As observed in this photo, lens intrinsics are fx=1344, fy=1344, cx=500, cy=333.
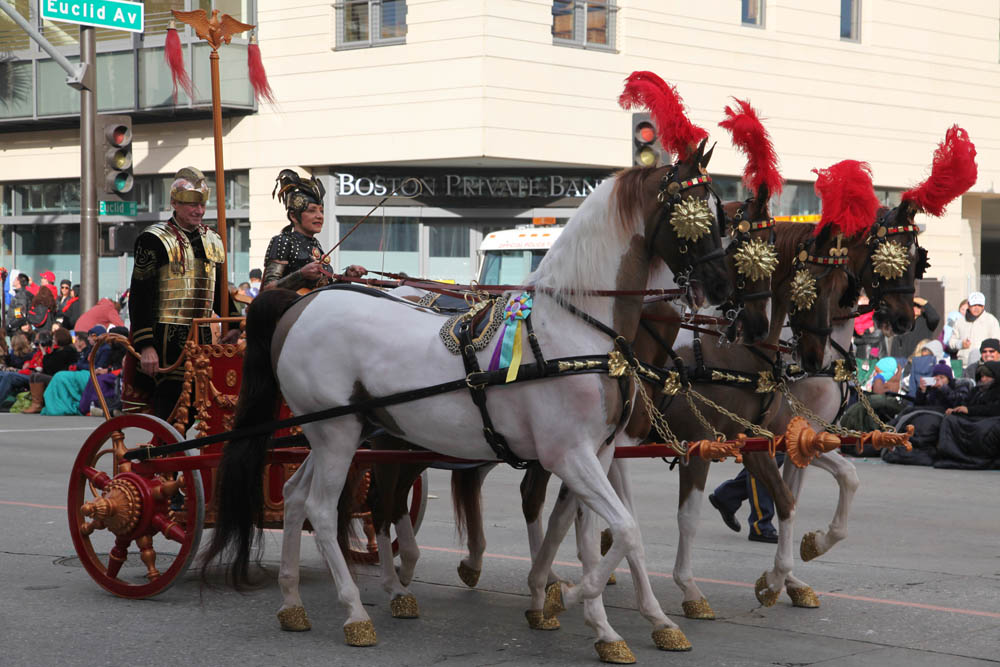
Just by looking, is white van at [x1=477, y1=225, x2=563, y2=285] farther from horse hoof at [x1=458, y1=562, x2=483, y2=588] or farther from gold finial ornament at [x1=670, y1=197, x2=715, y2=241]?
gold finial ornament at [x1=670, y1=197, x2=715, y2=241]

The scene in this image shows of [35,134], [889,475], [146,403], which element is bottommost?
[889,475]

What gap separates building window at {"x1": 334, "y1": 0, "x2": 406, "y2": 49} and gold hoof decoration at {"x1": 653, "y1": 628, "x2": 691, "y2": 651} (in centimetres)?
2029

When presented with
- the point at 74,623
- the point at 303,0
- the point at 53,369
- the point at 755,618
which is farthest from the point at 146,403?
the point at 303,0

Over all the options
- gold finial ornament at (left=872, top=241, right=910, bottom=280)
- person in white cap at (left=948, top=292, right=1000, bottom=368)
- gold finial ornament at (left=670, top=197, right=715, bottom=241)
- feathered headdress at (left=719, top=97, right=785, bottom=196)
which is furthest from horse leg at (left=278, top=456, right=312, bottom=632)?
person in white cap at (left=948, top=292, right=1000, bottom=368)

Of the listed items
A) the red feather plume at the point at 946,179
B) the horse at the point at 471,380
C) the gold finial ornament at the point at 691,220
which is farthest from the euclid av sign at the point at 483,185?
the gold finial ornament at the point at 691,220

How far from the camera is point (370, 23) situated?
25.4 metres

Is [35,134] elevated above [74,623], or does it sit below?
above

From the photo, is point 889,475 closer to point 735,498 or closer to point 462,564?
point 735,498

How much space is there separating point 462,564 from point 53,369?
15555 mm

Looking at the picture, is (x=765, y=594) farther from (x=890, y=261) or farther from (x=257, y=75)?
(x=257, y=75)

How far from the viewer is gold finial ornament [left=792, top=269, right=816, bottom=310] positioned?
23.5ft

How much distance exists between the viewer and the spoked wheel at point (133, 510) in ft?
23.6

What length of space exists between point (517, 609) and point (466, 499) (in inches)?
31.4

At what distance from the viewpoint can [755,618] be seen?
6.91 meters
